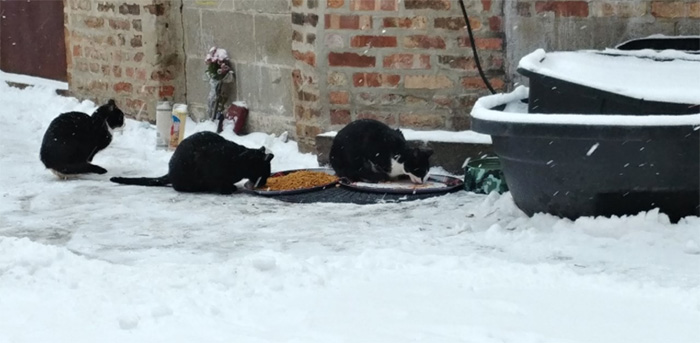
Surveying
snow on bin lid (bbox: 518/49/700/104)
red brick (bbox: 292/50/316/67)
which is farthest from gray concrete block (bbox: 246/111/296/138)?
snow on bin lid (bbox: 518/49/700/104)

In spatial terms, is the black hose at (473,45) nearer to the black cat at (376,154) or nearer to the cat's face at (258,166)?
the black cat at (376,154)

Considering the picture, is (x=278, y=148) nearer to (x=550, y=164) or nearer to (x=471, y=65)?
(x=471, y=65)

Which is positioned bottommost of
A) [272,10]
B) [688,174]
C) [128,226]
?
[128,226]

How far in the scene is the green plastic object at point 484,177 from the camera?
6.05 m

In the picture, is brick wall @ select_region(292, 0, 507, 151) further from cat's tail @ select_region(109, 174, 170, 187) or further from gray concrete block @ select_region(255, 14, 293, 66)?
cat's tail @ select_region(109, 174, 170, 187)

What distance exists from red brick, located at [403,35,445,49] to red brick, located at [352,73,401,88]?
7.8 inches

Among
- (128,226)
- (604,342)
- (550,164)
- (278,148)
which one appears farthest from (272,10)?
(604,342)

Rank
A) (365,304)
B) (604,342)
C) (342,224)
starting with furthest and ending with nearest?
1. (342,224)
2. (365,304)
3. (604,342)

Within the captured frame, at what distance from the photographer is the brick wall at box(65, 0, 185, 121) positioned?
875cm

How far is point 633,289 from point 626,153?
856 millimetres

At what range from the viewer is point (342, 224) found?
5.50 m

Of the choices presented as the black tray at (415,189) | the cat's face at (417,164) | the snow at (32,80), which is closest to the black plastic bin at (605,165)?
the black tray at (415,189)

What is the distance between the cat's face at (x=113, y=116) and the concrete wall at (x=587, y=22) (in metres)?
2.40

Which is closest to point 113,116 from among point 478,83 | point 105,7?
point 105,7
